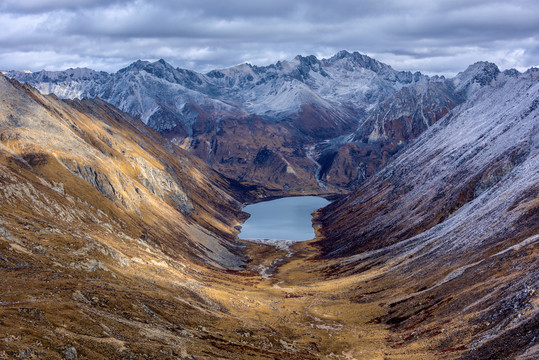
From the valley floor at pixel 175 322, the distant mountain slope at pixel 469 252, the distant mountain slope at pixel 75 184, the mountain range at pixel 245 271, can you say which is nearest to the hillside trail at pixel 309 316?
the valley floor at pixel 175 322

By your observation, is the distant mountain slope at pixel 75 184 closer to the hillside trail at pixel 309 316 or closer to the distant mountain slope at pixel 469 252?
the hillside trail at pixel 309 316

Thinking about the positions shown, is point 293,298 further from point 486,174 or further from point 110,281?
point 486,174

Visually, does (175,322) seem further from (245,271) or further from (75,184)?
(245,271)

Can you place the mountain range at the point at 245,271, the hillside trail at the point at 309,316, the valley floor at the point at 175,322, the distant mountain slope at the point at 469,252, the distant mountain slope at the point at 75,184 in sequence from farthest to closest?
the distant mountain slope at the point at 75,184
the hillside trail at the point at 309,316
the distant mountain slope at the point at 469,252
the mountain range at the point at 245,271
the valley floor at the point at 175,322

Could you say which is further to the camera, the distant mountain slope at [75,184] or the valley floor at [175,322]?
the distant mountain slope at [75,184]

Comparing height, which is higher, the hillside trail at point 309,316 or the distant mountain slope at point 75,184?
the distant mountain slope at point 75,184

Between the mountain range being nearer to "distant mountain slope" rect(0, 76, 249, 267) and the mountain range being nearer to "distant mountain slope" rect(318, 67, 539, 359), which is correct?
"distant mountain slope" rect(318, 67, 539, 359)

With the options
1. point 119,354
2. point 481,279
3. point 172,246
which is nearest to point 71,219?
point 172,246

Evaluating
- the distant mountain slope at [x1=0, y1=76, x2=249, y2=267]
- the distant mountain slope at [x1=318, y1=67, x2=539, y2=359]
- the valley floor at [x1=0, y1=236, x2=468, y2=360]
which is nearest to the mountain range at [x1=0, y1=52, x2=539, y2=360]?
the valley floor at [x1=0, y1=236, x2=468, y2=360]

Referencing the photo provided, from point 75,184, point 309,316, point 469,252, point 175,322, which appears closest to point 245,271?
point 75,184
